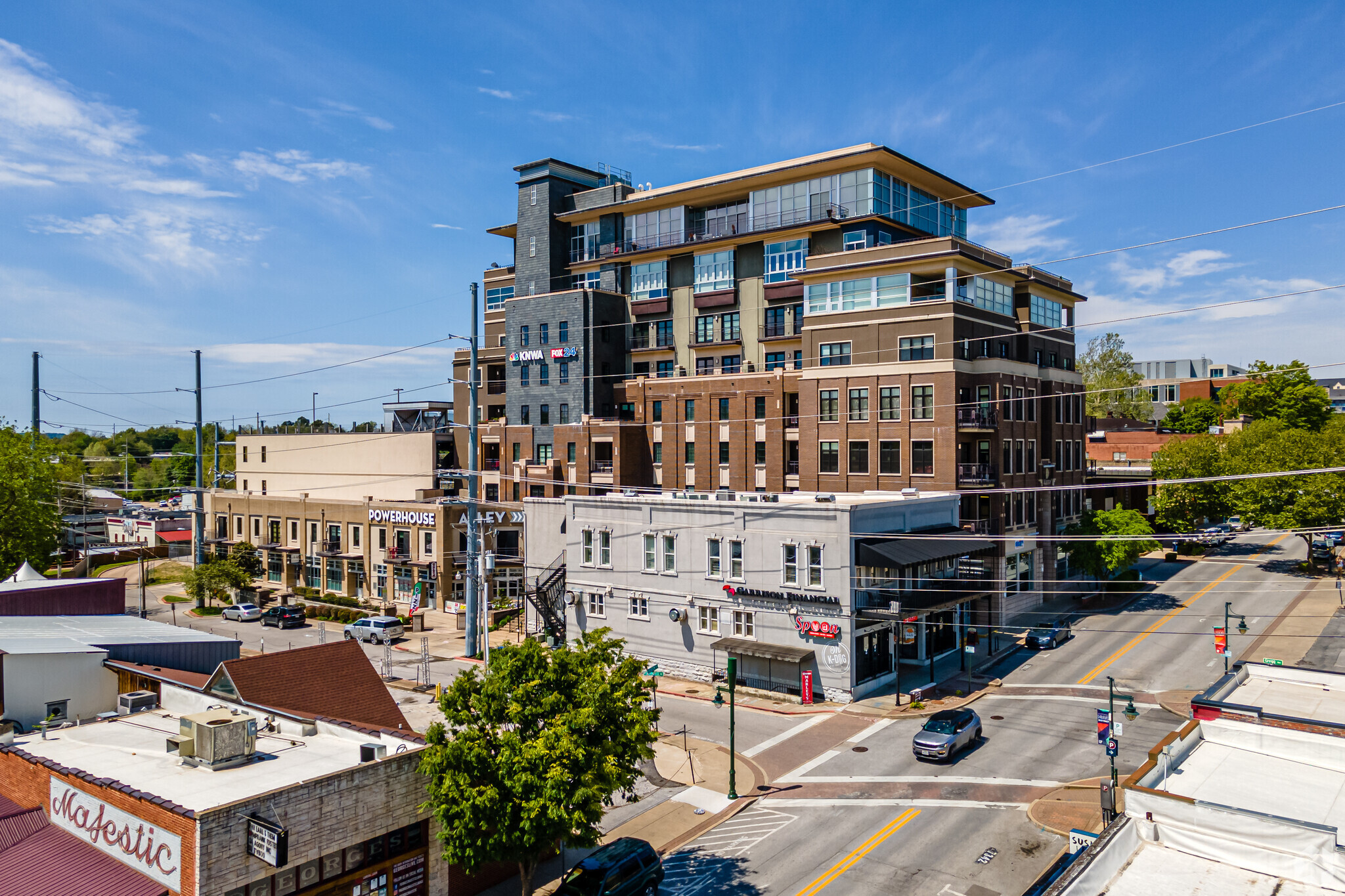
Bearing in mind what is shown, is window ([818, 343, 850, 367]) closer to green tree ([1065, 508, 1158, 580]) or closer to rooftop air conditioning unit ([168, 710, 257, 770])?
green tree ([1065, 508, 1158, 580])

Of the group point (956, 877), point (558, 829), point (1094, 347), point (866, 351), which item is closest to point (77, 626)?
point (558, 829)

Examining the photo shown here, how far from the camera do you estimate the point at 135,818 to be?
53.8 feet


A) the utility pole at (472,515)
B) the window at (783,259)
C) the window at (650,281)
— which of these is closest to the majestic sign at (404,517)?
the utility pole at (472,515)

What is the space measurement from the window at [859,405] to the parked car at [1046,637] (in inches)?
664

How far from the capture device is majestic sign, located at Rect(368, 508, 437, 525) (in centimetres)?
6581

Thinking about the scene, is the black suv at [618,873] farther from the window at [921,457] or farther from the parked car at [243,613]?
the parked car at [243,613]

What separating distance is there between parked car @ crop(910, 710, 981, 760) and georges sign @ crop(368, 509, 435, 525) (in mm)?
43547

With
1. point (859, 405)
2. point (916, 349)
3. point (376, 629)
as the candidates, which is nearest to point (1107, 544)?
point (916, 349)

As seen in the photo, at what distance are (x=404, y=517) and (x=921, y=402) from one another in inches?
1623

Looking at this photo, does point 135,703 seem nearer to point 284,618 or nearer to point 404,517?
point 284,618

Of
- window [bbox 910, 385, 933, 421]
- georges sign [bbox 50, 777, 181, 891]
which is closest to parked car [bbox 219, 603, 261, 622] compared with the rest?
georges sign [bbox 50, 777, 181, 891]

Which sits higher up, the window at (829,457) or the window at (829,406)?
the window at (829,406)

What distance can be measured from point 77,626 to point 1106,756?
38.6 meters

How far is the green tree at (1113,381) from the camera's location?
123 meters
